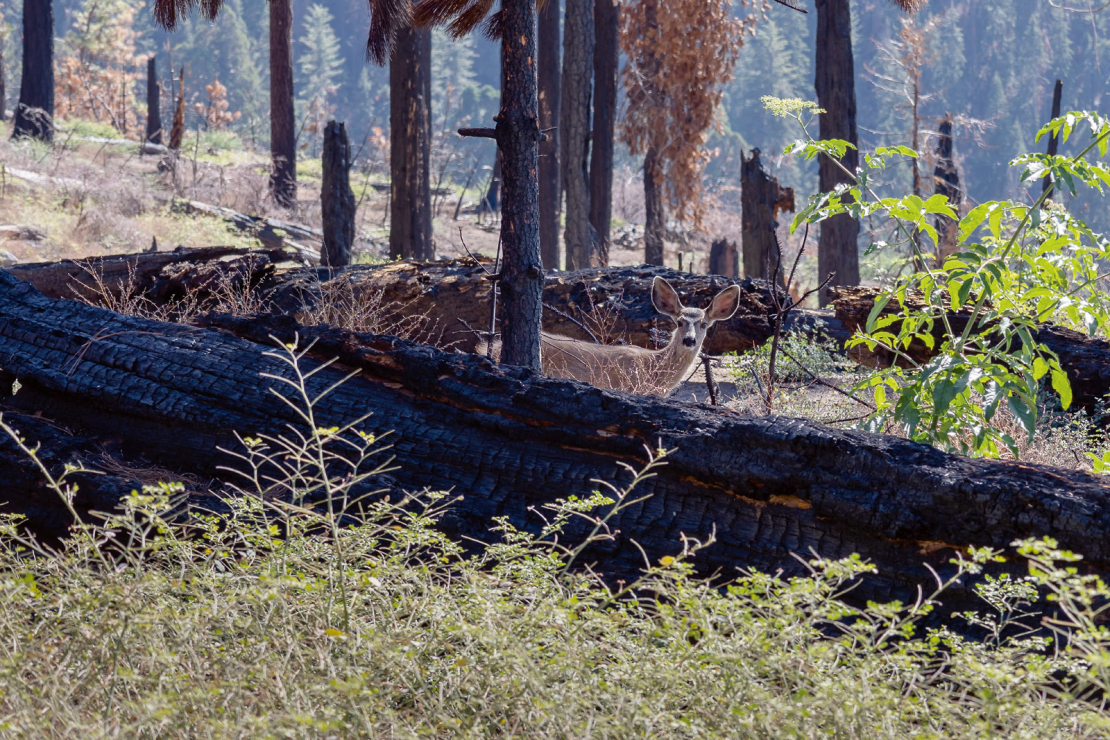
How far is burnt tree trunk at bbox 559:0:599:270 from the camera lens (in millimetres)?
18328

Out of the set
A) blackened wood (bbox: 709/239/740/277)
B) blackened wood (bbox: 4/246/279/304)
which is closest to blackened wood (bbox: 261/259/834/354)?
blackened wood (bbox: 4/246/279/304)

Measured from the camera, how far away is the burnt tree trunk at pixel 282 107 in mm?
24203

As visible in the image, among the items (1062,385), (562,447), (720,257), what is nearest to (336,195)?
(720,257)

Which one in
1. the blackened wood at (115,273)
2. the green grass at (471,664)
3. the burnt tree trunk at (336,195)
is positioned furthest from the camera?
the burnt tree trunk at (336,195)

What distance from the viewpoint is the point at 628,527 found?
3.90m

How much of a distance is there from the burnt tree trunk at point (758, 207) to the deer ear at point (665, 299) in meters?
7.34

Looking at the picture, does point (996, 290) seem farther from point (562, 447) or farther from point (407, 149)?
→ point (407, 149)

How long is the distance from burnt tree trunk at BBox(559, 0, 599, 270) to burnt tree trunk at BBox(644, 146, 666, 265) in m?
2.09

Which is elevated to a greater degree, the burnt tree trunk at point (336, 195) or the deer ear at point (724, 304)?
the burnt tree trunk at point (336, 195)

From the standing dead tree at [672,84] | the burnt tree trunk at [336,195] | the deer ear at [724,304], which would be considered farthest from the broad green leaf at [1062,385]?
the standing dead tree at [672,84]

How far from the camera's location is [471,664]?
102 inches

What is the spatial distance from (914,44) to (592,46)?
9.46 m

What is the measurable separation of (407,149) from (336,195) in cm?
145

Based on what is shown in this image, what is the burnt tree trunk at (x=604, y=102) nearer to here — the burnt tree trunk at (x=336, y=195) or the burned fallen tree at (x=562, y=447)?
the burnt tree trunk at (x=336, y=195)
